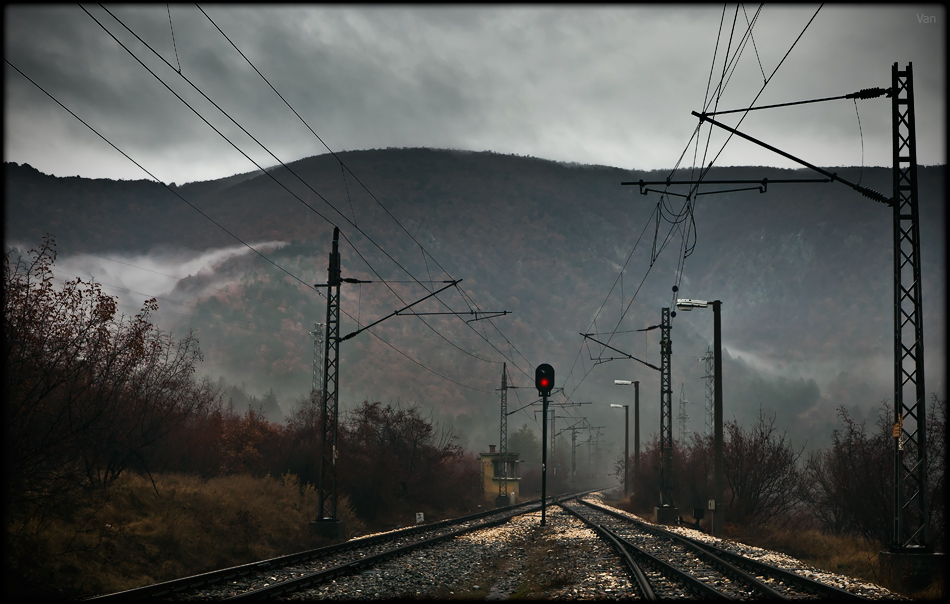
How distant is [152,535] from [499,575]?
29.2 ft

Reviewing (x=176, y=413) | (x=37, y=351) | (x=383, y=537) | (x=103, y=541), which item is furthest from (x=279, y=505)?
(x=37, y=351)

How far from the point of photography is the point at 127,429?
27.6m

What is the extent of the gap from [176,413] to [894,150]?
2944cm

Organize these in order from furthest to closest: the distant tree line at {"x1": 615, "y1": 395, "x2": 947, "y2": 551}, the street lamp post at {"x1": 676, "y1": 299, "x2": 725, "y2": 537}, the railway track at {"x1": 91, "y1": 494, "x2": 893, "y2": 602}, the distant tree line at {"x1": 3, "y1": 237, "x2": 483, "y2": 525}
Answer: the distant tree line at {"x1": 615, "y1": 395, "x2": 947, "y2": 551}, the street lamp post at {"x1": 676, "y1": 299, "x2": 725, "y2": 537}, the distant tree line at {"x1": 3, "y1": 237, "x2": 483, "y2": 525}, the railway track at {"x1": 91, "y1": 494, "x2": 893, "y2": 602}

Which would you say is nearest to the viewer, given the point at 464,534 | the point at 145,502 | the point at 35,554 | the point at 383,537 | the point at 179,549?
the point at 35,554

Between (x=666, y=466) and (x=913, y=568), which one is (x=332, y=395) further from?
(x=666, y=466)

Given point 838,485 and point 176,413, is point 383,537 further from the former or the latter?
point 838,485

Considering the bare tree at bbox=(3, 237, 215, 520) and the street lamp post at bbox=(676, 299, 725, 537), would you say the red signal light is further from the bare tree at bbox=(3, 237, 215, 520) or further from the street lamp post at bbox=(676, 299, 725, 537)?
the bare tree at bbox=(3, 237, 215, 520)

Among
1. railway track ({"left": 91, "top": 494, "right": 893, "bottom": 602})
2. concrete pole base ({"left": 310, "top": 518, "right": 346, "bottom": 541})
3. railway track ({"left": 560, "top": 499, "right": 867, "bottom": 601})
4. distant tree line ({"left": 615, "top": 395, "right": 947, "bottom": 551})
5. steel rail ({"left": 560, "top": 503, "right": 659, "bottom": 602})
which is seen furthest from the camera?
distant tree line ({"left": 615, "top": 395, "right": 947, "bottom": 551})

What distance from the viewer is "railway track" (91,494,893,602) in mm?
13812

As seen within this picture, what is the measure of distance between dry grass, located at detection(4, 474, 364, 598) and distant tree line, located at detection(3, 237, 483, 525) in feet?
2.44

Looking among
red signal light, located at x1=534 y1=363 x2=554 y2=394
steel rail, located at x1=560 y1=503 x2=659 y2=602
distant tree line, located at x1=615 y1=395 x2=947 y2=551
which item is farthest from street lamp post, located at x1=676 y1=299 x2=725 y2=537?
red signal light, located at x1=534 y1=363 x2=554 y2=394

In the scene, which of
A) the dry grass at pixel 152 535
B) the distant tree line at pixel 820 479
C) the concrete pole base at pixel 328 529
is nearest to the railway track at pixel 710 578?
the concrete pole base at pixel 328 529

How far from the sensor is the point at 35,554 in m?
14.8
